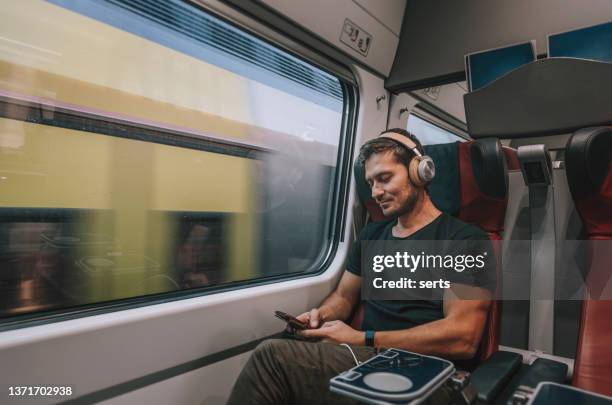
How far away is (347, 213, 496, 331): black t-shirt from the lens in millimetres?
1600

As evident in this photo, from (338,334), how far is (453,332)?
18.2 inches

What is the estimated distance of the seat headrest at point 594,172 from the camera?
54.2 inches

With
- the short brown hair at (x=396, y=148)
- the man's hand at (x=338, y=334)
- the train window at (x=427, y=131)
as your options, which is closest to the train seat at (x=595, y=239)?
the short brown hair at (x=396, y=148)

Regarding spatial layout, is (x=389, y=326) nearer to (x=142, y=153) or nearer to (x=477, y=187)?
(x=477, y=187)

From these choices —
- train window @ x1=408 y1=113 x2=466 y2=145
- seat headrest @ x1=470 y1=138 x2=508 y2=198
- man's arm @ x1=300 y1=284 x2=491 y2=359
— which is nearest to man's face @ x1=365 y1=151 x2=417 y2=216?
seat headrest @ x1=470 y1=138 x2=508 y2=198

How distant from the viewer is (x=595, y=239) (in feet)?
4.77

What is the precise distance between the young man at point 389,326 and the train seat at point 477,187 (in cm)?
10

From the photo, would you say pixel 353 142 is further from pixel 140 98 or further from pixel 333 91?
pixel 140 98

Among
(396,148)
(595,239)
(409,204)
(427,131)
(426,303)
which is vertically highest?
(427,131)

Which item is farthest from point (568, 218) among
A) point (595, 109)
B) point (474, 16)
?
point (474, 16)

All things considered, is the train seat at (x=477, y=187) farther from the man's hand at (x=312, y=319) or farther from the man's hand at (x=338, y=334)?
the man's hand at (x=338, y=334)

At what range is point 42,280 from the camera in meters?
1.40

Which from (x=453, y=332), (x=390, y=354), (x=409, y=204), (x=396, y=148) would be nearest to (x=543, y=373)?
(x=453, y=332)

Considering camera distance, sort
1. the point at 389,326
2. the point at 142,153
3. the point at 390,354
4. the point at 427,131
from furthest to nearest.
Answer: the point at 427,131, the point at 389,326, the point at 142,153, the point at 390,354
